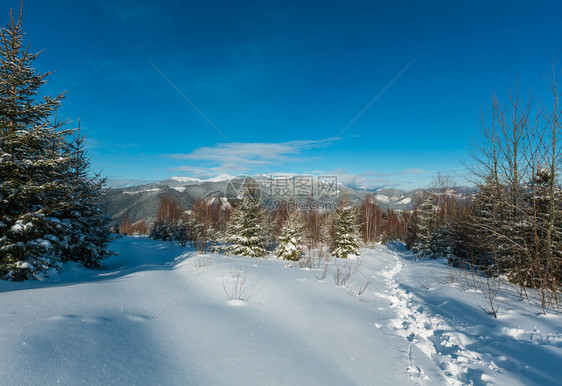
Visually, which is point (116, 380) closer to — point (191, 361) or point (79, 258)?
point (191, 361)

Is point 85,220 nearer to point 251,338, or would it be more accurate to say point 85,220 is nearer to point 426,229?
point 251,338

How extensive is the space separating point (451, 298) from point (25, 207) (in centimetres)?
1171

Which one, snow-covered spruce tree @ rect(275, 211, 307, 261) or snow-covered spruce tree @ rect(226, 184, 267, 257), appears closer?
snow-covered spruce tree @ rect(275, 211, 307, 261)

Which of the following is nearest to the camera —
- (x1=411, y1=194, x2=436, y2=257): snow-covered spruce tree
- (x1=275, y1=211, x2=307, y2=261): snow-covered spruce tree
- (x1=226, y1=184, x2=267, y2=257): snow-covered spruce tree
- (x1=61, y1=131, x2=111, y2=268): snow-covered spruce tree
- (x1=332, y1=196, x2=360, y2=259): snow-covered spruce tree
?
(x1=61, y1=131, x2=111, y2=268): snow-covered spruce tree

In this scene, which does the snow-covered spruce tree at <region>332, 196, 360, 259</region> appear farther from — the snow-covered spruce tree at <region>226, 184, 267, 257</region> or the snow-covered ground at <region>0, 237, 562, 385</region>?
the snow-covered ground at <region>0, 237, 562, 385</region>

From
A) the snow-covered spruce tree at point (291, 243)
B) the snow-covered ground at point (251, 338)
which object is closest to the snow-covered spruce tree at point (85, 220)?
the snow-covered ground at point (251, 338)

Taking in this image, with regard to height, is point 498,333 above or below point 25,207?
below

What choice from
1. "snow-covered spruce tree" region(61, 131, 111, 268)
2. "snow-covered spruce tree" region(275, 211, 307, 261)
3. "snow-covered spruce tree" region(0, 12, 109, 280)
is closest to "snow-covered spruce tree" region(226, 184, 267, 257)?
"snow-covered spruce tree" region(275, 211, 307, 261)

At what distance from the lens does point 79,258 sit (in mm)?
9023

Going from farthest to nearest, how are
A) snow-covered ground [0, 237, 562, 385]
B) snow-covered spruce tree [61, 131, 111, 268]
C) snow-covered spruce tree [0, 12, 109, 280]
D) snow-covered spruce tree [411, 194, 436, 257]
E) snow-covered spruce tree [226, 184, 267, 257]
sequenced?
snow-covered spruce tree [411, 194, 436, 257], snow-covered spruce tree [226, 184, 267, 257], snow-covered spruce tree [61, 131, 111, 268], snow-covered spruce tree [0, 12, 109, 280], snow-covered ground [0, 237, 562, 385]

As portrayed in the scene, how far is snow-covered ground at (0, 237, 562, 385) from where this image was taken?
2.20m

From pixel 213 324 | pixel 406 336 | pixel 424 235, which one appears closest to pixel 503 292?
pixel 406 336

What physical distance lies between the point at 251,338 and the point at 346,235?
16.2 meters

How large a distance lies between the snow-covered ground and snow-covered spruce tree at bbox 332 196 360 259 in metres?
12.9
